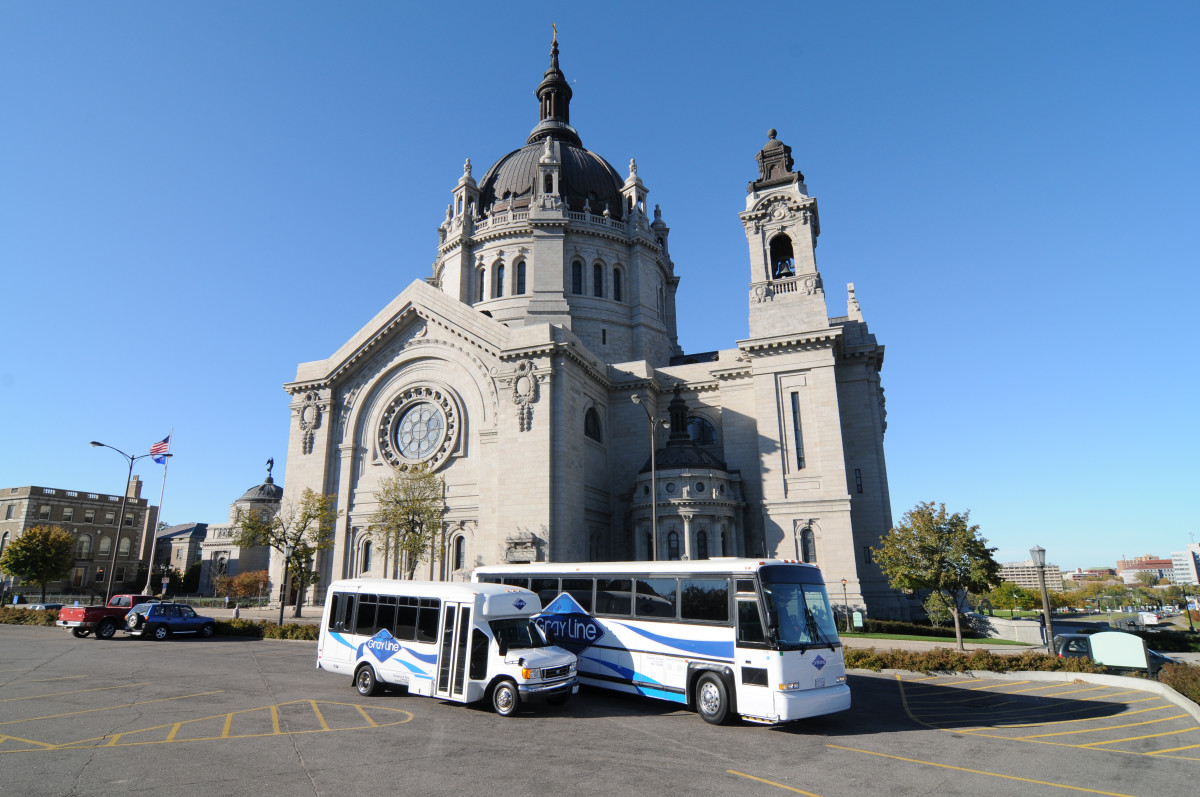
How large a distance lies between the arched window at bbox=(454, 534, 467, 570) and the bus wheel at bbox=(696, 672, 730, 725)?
2483 cm

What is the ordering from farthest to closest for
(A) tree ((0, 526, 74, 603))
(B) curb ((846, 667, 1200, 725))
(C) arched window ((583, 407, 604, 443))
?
1. (A) tree ((0, 526, 74, 603))
2. (C) arched window ((583, 407, 604, 443))
3. (B) curb ((846, 667, 1200, 725))

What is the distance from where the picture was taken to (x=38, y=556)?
55.5 meters

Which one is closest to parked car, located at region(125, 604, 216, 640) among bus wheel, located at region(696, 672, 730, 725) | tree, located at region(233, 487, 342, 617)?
tree, located at region(233, 487, 342, 617)

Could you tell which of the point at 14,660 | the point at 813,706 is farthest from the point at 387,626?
the point at 14,660

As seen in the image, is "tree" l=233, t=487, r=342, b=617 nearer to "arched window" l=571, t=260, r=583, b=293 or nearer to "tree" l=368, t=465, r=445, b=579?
"tree" l=368, t=465, r=445, b=579

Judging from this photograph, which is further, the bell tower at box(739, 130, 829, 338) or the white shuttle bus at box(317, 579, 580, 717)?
the bell tower at box(739, 130, 829, 338)

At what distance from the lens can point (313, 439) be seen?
141ft

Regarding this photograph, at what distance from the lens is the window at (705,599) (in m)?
14.3

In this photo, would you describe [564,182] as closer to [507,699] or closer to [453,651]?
[453,651]

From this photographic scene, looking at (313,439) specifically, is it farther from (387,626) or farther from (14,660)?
(387,626)

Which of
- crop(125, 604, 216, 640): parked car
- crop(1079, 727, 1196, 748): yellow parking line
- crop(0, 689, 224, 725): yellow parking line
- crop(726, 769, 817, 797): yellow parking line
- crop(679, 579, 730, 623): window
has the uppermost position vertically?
crop(679, 579, 730, 623): window

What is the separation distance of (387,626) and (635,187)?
46941 millimetres

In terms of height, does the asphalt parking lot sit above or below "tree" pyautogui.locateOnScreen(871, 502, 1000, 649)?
below

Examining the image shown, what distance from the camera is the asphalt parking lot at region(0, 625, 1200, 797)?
9500mm
